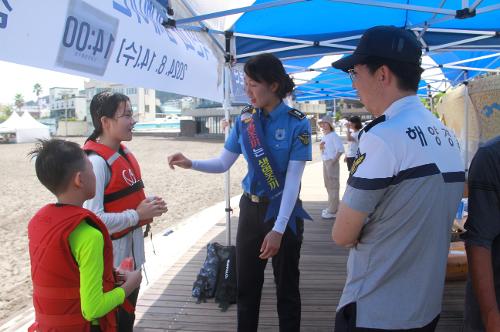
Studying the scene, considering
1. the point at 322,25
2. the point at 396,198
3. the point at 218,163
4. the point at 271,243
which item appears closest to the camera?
the point at 396,198

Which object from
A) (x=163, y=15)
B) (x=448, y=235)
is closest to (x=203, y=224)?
(x=163, y=15)

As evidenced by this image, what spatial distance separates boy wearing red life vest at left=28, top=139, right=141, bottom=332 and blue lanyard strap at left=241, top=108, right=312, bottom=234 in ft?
3.18

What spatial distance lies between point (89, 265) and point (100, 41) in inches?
40.7

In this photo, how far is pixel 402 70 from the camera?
1252 mm

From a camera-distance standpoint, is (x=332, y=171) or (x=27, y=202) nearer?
(x=332, y=171)

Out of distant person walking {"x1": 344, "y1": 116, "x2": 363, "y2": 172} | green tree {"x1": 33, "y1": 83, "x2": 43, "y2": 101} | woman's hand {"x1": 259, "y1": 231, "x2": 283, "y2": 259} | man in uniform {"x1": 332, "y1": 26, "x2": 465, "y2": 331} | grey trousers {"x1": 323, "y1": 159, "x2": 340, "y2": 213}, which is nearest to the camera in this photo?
man in uniform {"x1": 332, "y1": 26, "x2": 465, "y2": 331}

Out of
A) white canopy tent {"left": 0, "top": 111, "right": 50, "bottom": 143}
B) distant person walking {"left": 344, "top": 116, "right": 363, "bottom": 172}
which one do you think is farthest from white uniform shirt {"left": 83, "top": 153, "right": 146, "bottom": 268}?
white canopy tent {"left": 0, "top": 111, "right": 50, "bottom": 143}

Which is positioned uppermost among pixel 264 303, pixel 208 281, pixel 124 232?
pixel 124 232

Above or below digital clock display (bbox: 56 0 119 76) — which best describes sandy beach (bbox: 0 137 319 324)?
below

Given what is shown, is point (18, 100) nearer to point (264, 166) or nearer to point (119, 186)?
point (119, 186)

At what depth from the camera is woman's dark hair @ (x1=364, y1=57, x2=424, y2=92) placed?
1246 millimetres

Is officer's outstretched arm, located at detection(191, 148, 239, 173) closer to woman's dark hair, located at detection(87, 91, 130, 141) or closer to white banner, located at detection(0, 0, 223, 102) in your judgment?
white banner, located at detection(0, 0, 223, 102)

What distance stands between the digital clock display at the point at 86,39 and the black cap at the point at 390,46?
1161 mm

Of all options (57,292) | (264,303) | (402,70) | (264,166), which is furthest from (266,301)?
(402,70)
